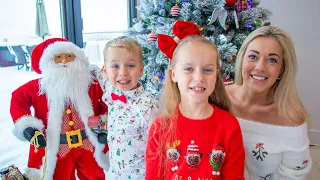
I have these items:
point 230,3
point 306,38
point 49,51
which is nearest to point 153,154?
point 49,51

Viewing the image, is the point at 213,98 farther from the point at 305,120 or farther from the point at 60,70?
the point at 60,70

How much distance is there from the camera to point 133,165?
48.3 inches

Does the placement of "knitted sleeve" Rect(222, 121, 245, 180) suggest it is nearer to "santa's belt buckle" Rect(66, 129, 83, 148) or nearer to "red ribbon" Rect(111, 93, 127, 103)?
"red ribbon" Rect(111, 93, 127, 103)

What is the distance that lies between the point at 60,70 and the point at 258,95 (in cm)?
105

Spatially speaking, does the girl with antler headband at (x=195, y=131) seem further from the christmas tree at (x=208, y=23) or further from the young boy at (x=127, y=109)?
the christmas tree at (x=208, y=23)

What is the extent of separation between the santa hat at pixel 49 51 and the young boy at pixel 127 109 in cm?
25

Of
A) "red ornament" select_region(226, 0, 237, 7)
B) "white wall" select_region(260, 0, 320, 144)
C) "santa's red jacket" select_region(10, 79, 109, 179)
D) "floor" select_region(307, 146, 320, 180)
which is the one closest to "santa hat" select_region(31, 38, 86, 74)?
"santa's red jacket" select_region(10, 79, 109, 179)

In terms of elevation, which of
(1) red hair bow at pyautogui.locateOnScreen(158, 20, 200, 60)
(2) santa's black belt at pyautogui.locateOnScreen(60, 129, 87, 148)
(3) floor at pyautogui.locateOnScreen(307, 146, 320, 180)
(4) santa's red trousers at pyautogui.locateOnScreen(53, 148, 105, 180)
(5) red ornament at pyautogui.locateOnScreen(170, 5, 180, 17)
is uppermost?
(5) red ornament at pyautogui.locateOnScreen(170, 5, 180, 17)

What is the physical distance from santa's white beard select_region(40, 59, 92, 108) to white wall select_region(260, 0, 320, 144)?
97.4 inches

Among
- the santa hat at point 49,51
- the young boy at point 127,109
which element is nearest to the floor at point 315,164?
the young boy at point 127,109

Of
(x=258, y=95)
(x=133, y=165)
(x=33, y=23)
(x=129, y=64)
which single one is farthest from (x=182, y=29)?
(x=33, y=23)

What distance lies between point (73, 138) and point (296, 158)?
3.68 feet

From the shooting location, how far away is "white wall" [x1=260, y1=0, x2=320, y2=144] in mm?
2811

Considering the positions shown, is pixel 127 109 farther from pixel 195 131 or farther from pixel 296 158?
pixel 296 158
